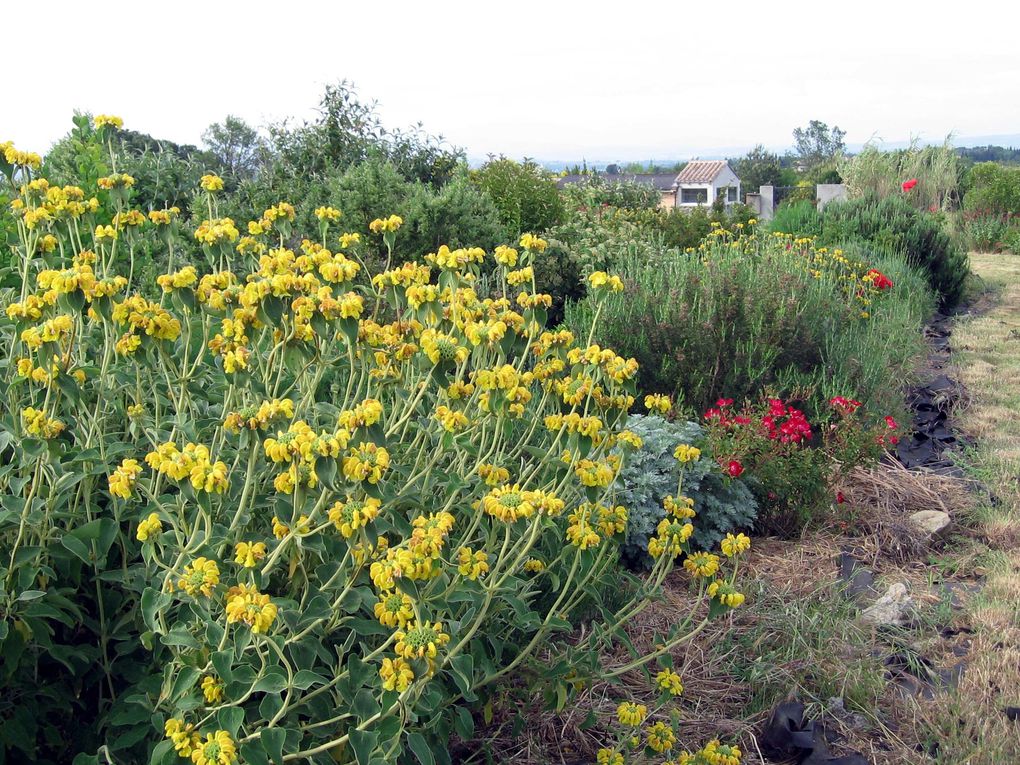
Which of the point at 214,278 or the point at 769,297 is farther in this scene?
the point at 769,297

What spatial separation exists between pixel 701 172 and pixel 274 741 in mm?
54640

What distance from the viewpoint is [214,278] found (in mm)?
2068

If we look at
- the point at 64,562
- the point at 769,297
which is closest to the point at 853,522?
the point at 769,297

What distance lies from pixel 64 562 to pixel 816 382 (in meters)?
4.04

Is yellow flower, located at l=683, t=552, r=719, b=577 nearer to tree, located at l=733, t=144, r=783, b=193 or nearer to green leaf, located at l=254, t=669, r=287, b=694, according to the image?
green leaf, located at l=254, t=669, r=287, b=694

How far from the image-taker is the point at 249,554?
157 cm

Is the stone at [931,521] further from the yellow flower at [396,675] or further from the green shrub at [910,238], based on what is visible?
the green shrub at [910,238]

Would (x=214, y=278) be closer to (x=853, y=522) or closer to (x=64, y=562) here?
(x=64, y=562)

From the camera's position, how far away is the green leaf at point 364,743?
1.56 meters

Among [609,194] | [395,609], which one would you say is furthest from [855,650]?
[609,194]

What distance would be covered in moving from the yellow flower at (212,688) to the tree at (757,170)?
2006 inches

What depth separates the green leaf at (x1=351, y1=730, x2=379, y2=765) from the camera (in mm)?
1561

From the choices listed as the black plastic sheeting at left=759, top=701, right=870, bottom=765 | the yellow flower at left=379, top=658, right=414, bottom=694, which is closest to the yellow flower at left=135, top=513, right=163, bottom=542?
the yellow flower at left=379, top=658, right=414, bottom=694

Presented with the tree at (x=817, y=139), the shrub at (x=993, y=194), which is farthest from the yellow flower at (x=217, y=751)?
the tree at (x=817, y=139)
